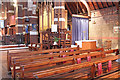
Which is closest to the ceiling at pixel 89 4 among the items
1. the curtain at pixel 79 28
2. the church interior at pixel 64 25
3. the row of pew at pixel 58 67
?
the church interior at pixel 64 25

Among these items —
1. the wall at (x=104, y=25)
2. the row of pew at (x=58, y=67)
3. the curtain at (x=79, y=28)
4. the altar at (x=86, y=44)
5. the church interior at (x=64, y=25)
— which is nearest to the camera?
the row of pew at (x=58, y=67)

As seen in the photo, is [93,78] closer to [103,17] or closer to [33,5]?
[103,17]

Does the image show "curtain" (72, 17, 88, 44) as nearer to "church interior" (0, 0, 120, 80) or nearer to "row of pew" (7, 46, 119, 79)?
"church interior" (0, 0, 120, 80)

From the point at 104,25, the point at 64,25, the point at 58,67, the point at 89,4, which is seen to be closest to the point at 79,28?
the point at 64,25

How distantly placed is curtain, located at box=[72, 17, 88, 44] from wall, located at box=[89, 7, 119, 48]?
561 mm

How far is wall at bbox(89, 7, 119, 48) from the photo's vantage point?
32.6ft

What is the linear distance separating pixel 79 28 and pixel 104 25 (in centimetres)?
214

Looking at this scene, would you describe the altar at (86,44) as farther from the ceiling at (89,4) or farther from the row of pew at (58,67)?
the row of pew at (58,67)

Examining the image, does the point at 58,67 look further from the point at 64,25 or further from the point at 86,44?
the point at 64,25

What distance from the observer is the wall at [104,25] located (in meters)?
9.93

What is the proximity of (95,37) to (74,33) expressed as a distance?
212 centimetres

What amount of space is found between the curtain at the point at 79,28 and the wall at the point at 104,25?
1.84 feet

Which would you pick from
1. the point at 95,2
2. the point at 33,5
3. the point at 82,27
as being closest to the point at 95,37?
the point at 82,27

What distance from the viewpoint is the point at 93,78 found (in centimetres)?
235
